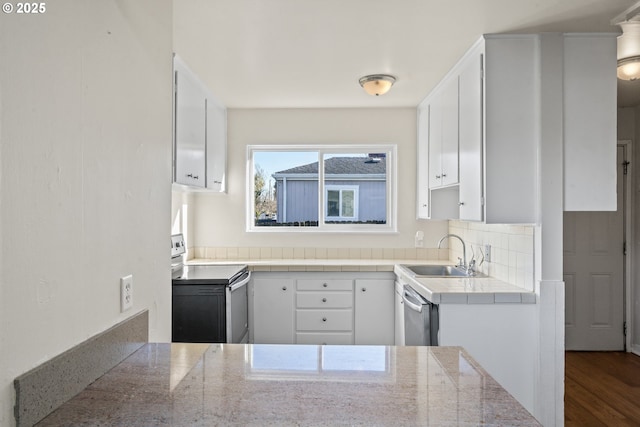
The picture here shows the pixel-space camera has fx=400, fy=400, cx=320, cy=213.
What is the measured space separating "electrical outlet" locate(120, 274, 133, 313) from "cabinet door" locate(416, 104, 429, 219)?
2.77 meters

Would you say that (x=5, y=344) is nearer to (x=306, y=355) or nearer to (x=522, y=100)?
(x=306, y=355)

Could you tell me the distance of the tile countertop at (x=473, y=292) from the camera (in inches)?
89.6

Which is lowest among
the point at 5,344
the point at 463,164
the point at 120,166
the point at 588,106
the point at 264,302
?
the point at 264,302

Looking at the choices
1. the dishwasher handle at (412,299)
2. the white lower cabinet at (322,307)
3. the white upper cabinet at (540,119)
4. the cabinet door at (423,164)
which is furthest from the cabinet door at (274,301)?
the white upper cabinet at (540,119)

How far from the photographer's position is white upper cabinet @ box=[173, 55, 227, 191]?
2.59m

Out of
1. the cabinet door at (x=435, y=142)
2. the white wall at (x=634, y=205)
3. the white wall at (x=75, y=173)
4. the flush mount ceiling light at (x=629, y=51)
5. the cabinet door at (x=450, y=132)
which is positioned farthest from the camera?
the white wall at (x=634, y=205)

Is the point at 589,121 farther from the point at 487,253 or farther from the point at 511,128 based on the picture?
the point at 487,253

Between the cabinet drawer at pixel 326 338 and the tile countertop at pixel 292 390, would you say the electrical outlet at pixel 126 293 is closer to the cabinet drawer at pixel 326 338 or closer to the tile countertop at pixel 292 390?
the tile countertop at pixel 292 390

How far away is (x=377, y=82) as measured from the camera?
9.48 ft

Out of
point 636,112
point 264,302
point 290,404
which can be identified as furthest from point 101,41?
point 636,112

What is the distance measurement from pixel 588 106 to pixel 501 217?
0.79m

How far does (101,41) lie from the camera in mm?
1111

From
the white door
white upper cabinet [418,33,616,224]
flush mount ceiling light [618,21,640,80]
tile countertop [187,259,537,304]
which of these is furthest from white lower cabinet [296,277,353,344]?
flush mount ceiling light [618,21,640,80]

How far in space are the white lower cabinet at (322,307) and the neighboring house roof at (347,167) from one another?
1105 mm
